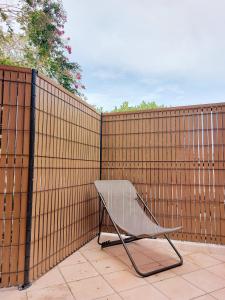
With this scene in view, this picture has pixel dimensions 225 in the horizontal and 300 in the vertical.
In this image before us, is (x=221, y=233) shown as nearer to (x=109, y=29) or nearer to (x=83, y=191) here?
(x=83, y=191)

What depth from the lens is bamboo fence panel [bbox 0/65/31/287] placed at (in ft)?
6.89

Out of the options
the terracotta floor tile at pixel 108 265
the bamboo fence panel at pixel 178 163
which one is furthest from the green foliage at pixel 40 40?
the terracotta floor tile at pixel 108 265

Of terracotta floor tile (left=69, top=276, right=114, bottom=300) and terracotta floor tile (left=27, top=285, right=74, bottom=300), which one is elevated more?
terracotta floor tile (left=27, top=285, right=74, bottom=300)

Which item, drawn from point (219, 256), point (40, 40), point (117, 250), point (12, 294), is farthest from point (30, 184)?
point (40, 40)

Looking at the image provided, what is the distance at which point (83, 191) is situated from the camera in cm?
337

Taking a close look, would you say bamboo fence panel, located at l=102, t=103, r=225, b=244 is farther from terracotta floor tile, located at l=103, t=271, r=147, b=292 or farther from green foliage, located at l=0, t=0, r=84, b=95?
green foliage, located at l=0, t=0, r=84, b=95

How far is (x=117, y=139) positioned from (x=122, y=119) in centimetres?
35

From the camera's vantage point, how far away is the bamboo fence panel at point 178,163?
3.28m

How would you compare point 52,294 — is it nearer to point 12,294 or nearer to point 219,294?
point 12,294

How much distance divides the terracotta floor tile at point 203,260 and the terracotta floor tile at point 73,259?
1.37m

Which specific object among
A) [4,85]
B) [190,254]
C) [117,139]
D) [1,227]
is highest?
[4,85]

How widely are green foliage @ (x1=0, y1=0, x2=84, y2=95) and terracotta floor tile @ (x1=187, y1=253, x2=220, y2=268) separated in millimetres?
4582

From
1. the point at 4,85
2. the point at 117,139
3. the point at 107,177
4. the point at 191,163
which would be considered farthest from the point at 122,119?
the point at 4,85

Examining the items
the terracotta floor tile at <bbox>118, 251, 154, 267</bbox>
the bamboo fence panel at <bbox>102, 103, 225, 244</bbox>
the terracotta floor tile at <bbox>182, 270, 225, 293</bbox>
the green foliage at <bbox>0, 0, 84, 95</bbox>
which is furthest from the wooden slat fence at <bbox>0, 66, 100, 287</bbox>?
the green foliage at <bbox>0, 0, 84, 95</bbox>
